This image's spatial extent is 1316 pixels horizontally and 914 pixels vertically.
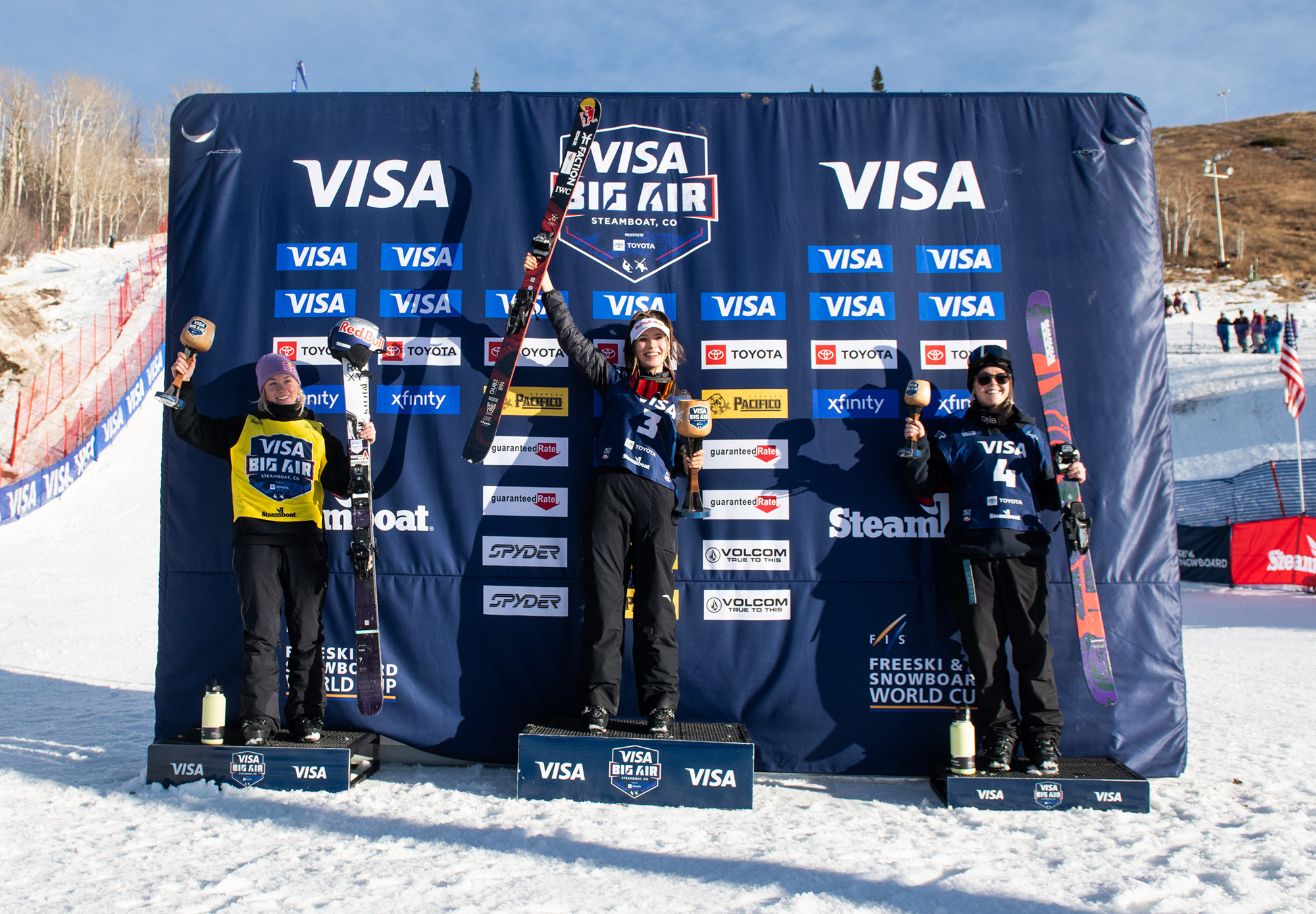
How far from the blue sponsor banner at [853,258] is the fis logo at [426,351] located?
183 centimetres

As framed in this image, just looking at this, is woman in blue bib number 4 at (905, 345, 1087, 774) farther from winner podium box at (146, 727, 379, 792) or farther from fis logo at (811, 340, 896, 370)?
winner podium box at (146, 727, 379, 792)

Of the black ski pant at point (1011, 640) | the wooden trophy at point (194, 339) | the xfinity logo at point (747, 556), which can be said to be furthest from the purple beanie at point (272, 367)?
the black ski pant at point (1011, 640)

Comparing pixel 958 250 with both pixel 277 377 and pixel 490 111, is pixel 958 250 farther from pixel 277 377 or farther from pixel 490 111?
pixel 277 377

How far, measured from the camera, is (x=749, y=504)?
151 inches

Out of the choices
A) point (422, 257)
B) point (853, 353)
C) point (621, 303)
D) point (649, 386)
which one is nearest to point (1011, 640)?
point (853, 353)

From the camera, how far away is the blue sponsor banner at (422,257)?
395cm

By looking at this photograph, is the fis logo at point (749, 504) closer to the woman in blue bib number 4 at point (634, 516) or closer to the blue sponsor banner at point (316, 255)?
the woman in blue bib number 4 at point (634, 516)

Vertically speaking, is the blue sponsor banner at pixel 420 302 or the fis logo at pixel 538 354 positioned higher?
the blue sponsor banner at pixel 420 302

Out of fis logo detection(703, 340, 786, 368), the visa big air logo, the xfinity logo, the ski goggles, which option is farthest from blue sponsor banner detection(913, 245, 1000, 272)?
the xfinity logo

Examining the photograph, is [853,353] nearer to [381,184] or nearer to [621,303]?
[621,303]

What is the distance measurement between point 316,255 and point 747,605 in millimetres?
2745

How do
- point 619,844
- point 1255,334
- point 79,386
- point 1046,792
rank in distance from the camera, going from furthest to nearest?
1. point 1255,334
2. point 79,386
3. point 1046,792
4. point 619,844

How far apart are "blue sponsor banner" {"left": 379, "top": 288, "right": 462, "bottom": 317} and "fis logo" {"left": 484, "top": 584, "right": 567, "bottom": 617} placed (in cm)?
138

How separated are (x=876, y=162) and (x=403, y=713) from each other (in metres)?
3.55
